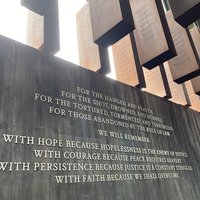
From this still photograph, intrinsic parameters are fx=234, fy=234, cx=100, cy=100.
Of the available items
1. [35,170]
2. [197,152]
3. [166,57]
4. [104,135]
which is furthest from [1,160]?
[197,152]

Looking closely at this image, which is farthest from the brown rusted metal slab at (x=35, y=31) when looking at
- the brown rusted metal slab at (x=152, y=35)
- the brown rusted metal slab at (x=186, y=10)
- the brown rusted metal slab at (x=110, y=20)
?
the brown rusted metal slab at (x=186, y=10)

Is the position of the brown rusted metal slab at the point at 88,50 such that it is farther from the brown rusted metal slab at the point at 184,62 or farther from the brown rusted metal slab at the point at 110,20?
the brown rusted metal slab at the point at 184,62

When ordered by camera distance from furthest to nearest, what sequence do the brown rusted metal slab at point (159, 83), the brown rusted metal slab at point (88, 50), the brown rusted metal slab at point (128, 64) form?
the brown rusted metal slab at point (159, 83) → the brown rusted metal slab at point (128, 64) → the brown rusted metal slab at point (88, 50)

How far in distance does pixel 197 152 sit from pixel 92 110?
3416 millimetres

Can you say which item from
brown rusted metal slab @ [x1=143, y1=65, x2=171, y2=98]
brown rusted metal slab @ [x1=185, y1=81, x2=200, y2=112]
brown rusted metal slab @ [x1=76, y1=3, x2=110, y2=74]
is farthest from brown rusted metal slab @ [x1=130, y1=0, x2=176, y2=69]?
brown rusted metal slab @ [x1=185, y1=81, x2=200, y2=112]

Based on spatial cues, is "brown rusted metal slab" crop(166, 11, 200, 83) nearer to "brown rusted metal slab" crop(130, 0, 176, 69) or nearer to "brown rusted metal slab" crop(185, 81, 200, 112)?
"brown rusted metal slab" crop(130, 0, 176, 69)

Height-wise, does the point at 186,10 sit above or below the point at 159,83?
above

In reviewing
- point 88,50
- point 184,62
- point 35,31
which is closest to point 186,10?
point 184,62

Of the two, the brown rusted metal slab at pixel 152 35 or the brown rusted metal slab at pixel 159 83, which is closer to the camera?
the brown rusted metal slab at pixel 152 35

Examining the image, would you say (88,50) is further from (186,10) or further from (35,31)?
(186,10)

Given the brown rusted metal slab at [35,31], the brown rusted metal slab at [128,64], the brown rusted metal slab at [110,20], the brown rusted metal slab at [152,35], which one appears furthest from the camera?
the brown rusted metal slab at [128,64]

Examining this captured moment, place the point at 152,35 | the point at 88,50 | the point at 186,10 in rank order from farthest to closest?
the point at 88,50, the point at 152,35, the point at 186,10

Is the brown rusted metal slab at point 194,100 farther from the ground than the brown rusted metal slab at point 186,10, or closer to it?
closer to it

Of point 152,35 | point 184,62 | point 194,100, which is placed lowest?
point 194,100
